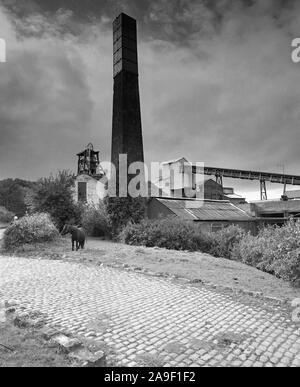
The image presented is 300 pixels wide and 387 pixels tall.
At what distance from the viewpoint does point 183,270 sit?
29.6 feet

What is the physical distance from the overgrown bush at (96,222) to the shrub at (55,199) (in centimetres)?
129

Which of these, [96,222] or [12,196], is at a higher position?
[12,196]

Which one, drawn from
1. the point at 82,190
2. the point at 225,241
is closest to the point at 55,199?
the point at 82,190

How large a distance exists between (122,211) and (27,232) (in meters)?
7.23

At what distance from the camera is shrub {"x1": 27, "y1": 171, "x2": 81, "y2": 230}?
65.1ft

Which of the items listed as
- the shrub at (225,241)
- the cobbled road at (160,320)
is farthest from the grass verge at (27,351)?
the shrub at (225,241)

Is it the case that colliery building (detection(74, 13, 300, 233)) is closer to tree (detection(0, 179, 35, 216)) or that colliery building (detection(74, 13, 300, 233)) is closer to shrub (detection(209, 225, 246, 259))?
shrub (detection(209, 225, 246, 259))

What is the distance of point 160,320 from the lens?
4.88m

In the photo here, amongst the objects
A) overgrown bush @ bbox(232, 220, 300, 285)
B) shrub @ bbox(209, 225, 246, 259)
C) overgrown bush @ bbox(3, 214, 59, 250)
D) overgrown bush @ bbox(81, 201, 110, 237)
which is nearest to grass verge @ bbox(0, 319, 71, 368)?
overgrown bush @ bbox(232, 220, 300, 285)

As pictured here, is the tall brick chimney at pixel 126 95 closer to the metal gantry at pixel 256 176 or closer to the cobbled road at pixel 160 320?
the cobbled road at pixel 160 320

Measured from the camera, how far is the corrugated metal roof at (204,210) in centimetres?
2217

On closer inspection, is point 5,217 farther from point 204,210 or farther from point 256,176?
point 256,176

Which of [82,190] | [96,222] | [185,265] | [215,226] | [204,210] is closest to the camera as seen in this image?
[185,265]

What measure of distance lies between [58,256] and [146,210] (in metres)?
10.9
